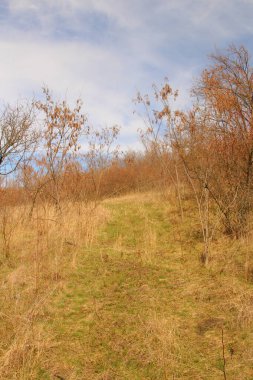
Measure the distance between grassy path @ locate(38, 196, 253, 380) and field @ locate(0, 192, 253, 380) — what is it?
0.5 inches

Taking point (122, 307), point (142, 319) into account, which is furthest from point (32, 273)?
point (142, 319)

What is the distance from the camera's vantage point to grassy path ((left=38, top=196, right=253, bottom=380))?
347 cm

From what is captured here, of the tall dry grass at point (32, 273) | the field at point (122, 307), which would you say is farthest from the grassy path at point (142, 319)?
the tall dry grass at point (32, 273)

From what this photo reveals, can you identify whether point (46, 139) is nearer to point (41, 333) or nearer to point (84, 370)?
point (41, 333)

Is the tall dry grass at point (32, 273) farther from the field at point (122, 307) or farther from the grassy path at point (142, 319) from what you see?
the grassy path at point (142, 319)

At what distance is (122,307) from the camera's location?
16.0 feet

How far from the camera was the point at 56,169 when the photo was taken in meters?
9.96

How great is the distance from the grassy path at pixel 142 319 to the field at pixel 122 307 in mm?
12

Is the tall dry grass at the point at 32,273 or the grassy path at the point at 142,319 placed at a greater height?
the tall dry grass at the point at 32,273

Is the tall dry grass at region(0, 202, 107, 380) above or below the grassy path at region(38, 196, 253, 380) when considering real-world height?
above

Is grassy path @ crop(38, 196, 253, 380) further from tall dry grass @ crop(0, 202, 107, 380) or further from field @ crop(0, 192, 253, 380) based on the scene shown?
tall dry grass @ crop(0, 202, 107, 380)

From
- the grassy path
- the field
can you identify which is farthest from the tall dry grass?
the grassy path

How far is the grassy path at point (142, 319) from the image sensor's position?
3471 mm

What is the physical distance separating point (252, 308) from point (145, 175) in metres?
16.4
